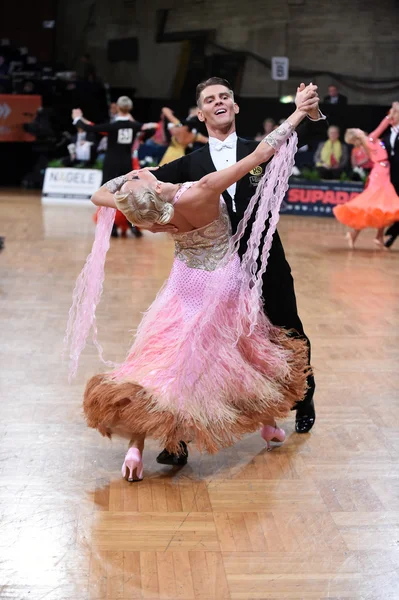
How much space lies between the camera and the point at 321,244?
9.52 meters

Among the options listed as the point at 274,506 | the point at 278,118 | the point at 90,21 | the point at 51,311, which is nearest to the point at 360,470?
the point at 274,506

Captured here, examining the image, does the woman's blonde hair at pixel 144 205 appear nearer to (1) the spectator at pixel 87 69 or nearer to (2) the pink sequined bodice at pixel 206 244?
(2) the pink sequined bodice at pixel 206 244

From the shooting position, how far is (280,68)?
15.1 m

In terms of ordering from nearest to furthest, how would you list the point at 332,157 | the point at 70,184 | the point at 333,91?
1. the point at 332,157
2. the point at 70,184
3. the point at 333,91

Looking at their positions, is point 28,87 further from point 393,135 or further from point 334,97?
point 393,135

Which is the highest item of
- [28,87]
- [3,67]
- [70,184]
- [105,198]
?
[105,198]

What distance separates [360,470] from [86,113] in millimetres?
13080

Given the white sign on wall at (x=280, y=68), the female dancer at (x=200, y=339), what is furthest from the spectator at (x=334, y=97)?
the female dancer at (x=200, y=339)

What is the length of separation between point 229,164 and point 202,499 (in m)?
1.34

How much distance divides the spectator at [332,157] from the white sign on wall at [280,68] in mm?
2189

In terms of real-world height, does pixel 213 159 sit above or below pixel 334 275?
above

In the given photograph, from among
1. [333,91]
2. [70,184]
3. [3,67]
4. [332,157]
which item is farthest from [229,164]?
[3,67]

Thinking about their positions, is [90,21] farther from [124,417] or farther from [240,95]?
[124,417]

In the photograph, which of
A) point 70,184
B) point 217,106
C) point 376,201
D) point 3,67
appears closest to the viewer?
point 217,106
